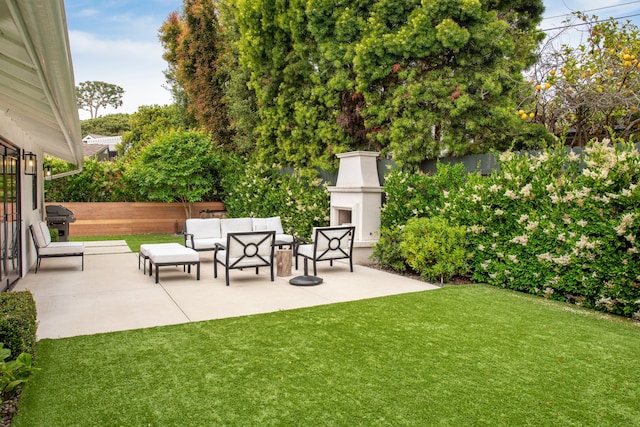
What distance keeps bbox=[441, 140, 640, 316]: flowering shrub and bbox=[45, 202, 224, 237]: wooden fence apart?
11865 millimetres

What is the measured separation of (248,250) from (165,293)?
1443 millimetres

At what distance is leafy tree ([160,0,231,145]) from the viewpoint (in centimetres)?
1723

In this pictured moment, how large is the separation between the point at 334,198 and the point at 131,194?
31.0 feet

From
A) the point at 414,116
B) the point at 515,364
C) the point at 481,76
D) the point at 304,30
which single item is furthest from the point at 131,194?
the point at 515,364

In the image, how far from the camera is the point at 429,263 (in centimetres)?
793

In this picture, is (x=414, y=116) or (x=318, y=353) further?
(x=414, y=116)

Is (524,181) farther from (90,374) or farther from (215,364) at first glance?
(90,374)

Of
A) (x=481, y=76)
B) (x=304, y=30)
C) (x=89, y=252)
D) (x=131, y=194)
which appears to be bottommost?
(x=89, y=252)

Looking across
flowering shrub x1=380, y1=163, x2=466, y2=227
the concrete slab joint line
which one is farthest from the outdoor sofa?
flowering shrub x1=380, y1=163, x2=466, y2=227

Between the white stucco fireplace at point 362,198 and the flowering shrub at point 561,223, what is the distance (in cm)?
207

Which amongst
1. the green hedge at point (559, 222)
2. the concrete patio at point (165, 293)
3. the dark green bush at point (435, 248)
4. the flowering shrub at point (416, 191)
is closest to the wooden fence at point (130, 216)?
the concrete patio at point (165, 293)

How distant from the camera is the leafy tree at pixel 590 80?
825cm

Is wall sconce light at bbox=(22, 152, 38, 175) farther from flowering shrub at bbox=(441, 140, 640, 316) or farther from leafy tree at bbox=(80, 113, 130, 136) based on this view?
leafy tree at bbox=(80, 113, 130, 136)

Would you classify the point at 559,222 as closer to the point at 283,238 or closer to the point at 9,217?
the point at 283,238
